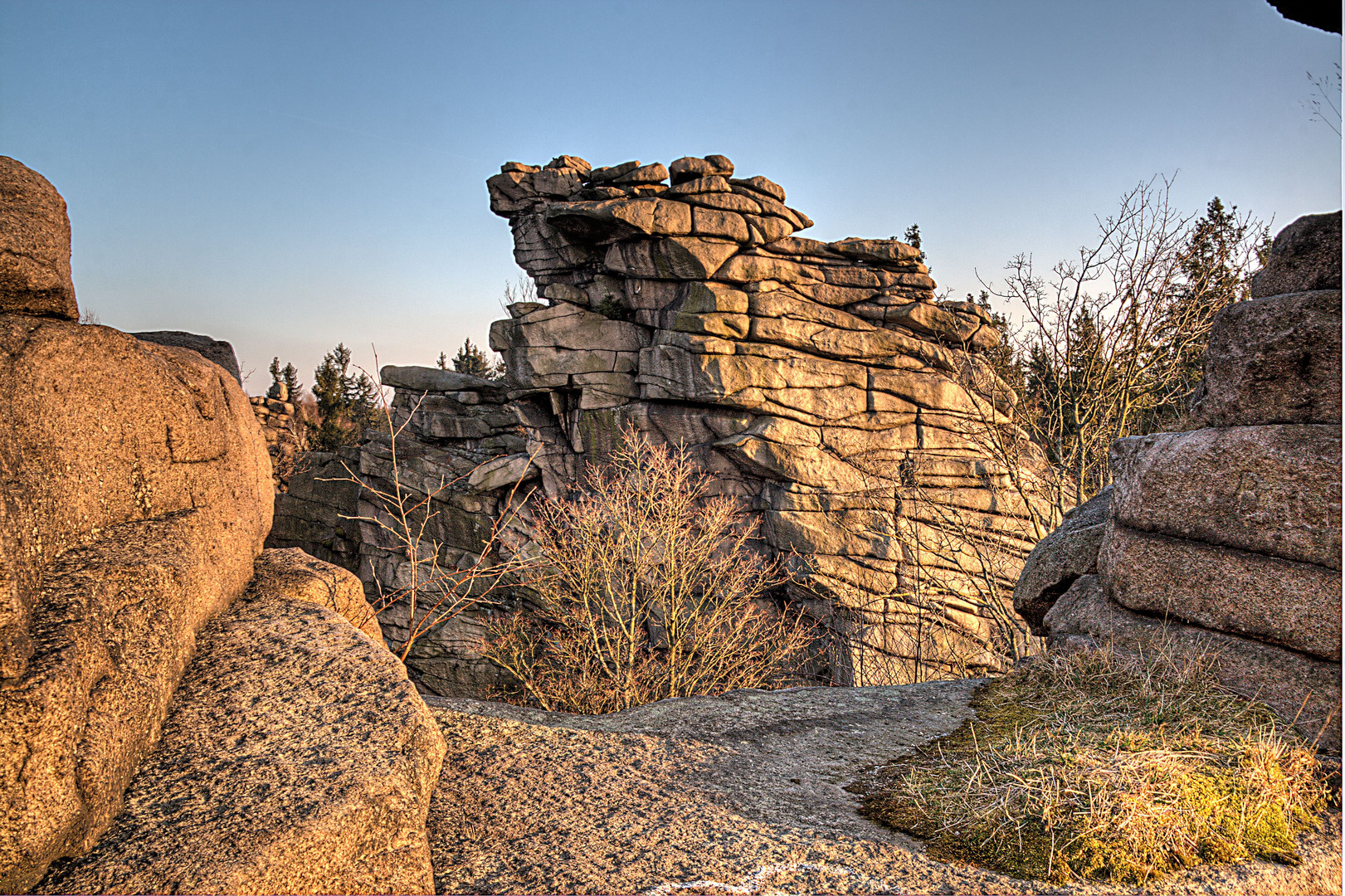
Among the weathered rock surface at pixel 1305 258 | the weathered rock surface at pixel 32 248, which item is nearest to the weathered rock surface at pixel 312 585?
the weathered rock surface at pixel 32 248

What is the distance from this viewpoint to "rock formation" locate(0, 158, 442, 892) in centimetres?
206

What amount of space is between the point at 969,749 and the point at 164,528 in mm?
3953

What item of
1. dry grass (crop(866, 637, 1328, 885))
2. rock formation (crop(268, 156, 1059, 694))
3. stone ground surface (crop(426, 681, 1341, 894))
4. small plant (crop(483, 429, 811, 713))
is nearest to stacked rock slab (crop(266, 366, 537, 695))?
rock formation (crop(268, 156, 1059, 694))

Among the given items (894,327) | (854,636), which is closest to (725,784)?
(854,636)

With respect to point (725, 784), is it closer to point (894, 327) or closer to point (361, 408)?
point (894, 327)

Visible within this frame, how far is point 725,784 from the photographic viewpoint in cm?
338

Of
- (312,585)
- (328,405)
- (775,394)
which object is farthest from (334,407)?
(312,585)

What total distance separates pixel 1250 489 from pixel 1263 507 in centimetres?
10

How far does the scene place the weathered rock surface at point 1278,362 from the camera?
144 inches

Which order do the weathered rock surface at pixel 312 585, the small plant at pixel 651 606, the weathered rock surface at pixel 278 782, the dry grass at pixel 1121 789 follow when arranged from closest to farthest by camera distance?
the weathered rock surface at pixel 278 782
the dry grass at pixel 1121 789
the weathered rock surface at pixel 312 585
the small plant at pixel 651 606

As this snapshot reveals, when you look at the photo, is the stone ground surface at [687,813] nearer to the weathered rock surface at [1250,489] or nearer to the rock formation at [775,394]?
the weathered rock surface at [1250,489]

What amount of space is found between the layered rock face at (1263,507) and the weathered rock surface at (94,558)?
4987 millimetres

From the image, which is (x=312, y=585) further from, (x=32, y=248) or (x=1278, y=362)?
(x=1278, y=362)

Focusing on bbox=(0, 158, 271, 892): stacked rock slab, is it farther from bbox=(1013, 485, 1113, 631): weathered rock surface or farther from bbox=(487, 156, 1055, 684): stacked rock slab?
bbox=(487, 156, 1055, 684): stacked rock slab
